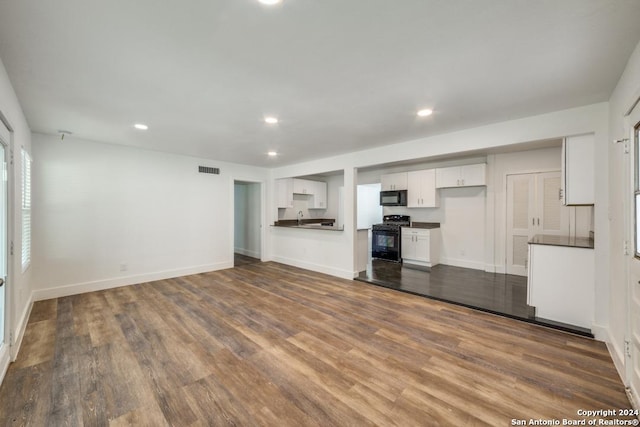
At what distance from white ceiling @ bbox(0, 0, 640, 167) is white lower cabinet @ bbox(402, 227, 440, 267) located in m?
3.05

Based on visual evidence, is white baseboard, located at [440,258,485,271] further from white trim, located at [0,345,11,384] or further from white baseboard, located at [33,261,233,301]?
white trim, located at [0,345,11,384]

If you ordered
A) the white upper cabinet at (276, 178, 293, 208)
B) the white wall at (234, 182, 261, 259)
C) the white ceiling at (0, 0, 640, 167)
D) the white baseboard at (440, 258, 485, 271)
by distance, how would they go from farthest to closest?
the white wall at (234, 182, 261, 259)
the white upper cabinet at (276, 178, 293, 208)
the white baseboard at (440, 258, 485, 271)
the white ceiling at (0, 0, 640, 167)

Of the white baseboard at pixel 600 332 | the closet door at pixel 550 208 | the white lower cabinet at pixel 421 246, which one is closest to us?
the white baseboard at pixel 600 332

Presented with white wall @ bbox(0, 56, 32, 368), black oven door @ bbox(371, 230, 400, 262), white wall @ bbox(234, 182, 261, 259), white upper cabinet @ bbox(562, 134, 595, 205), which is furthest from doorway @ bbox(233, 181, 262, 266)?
white upper cabinet @ bbox(562, 134, 595, 205)

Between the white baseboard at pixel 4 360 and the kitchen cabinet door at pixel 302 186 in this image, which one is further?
the kitchen cabinet door at pixel 302 186

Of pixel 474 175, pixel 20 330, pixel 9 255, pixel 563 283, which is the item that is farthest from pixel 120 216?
pixel 474 175

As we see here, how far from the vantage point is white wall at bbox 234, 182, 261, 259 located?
7.26m

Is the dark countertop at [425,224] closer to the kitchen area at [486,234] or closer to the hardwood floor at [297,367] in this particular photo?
the kitchen area at [486,234]

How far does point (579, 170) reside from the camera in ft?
9.43

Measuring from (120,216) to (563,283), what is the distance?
6.61m

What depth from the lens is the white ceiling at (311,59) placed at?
1.51 meters

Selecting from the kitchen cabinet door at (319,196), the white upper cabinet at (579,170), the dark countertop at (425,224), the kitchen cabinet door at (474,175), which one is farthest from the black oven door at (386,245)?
the white upper cabinet at (579,170)

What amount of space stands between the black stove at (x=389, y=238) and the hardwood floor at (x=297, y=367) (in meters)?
2.68

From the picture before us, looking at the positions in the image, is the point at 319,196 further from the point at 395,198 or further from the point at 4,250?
the point at 4,250
